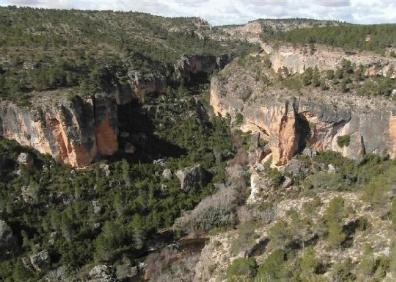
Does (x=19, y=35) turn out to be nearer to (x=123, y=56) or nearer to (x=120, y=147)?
(x=123, y=56)

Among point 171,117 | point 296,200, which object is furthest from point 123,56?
point 296,200

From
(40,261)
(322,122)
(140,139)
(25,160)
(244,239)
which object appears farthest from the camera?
(140,139)

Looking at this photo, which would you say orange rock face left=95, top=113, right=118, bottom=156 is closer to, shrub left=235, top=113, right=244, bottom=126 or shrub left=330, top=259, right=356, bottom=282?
shrub left=235, top=113, right=244, bottom=126

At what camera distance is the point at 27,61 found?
6800 cm

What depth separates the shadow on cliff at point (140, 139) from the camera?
212ft

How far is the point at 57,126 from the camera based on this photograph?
57938mm

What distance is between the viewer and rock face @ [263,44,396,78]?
6062cm

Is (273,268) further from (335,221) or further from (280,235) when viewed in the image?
(335,221)

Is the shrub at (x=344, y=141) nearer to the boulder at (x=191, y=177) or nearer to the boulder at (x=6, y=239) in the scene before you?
the boulder at (x=191, y=177)

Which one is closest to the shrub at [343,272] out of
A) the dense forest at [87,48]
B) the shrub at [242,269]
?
the shrub at [242,269]

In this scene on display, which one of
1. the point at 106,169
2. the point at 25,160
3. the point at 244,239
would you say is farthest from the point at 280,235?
the point at 25,160

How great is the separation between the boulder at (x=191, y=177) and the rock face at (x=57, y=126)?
1074 cm

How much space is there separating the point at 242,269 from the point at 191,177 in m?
19.4

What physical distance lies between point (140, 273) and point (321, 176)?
22.0 m
